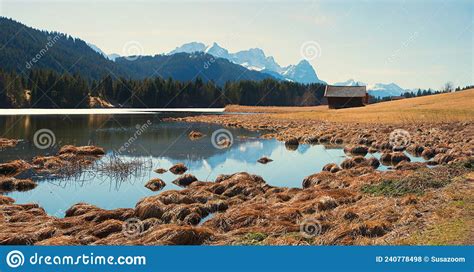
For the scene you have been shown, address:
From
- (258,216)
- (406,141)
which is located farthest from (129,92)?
(258,216)

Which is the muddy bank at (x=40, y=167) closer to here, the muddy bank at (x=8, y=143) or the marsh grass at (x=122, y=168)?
the marsh grass at (x=122, y=168)

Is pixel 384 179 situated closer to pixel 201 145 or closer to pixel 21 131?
pixel 201 145

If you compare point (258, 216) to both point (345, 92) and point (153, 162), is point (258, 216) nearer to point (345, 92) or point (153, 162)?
point (153, 162)

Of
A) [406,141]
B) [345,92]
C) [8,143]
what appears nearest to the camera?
[8,143]

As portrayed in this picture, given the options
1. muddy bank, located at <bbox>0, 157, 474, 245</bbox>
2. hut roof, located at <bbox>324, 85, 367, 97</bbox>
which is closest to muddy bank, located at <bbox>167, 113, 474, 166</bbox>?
muddy bank, located at <bbox>0, 157, 474, 245</bbox>

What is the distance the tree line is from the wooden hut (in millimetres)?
74378

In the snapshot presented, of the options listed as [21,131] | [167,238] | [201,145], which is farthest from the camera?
[21,131]

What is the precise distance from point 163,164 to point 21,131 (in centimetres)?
3313

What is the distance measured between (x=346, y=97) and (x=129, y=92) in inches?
3733

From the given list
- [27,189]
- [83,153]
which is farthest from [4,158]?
[27,189]

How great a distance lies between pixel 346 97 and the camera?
374ft

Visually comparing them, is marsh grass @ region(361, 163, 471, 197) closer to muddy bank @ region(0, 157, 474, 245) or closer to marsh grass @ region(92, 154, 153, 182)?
muddy bank @ region(0, 157, 474, 245)

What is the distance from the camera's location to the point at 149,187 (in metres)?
23.7

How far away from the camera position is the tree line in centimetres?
13904
